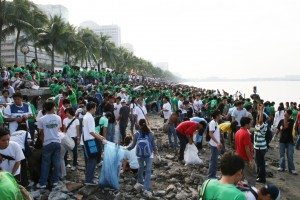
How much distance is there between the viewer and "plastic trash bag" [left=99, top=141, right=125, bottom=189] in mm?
7496

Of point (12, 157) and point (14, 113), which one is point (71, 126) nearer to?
point (14, 113)

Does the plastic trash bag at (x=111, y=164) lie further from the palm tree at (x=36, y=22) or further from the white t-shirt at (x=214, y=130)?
the palm tree at (x=36, y=22)

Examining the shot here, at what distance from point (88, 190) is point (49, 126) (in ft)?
5.28

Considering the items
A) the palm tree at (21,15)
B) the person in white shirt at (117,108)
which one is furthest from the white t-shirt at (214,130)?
the palm tree at (21,15)

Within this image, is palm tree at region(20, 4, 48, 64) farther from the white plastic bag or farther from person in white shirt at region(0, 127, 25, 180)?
person in white shirt at region(0, 127, 25, 180)

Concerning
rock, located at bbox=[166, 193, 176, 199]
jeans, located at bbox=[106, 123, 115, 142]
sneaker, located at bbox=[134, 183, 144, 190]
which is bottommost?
rock, located at bbox=[166, 193, 176, 199]

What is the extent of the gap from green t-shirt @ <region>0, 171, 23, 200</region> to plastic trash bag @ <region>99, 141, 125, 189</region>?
14.0ft

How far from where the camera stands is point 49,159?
7.29 meters

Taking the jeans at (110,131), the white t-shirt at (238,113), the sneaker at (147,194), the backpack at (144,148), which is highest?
the white t-shirt at (238,113)

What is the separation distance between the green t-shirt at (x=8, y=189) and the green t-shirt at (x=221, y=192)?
1732mm

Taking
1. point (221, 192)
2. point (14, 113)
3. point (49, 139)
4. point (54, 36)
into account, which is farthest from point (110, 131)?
point (54, 36)

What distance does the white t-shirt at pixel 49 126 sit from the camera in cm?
710

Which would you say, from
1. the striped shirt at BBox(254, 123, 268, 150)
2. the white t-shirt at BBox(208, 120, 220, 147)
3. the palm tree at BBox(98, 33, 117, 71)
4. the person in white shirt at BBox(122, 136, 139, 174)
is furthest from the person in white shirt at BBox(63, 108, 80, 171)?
the palm tree at BBox(98, 33, 117, 71)

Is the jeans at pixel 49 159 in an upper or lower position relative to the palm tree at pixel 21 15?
→ lower
